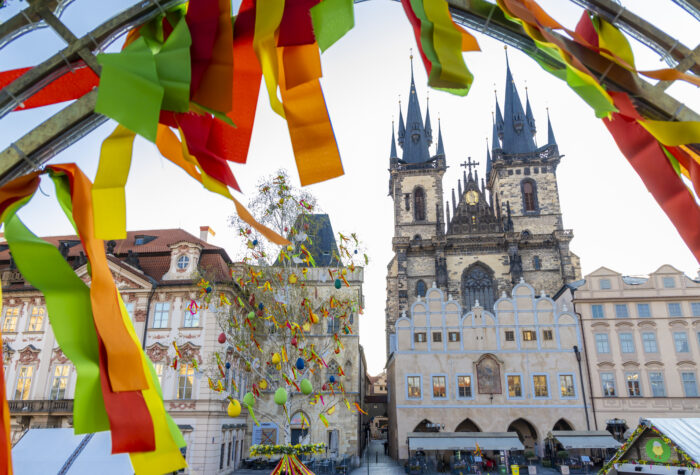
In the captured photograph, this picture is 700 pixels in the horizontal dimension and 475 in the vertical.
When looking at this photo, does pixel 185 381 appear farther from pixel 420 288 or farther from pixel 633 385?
pixel 420 288

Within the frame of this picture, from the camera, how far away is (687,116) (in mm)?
2473

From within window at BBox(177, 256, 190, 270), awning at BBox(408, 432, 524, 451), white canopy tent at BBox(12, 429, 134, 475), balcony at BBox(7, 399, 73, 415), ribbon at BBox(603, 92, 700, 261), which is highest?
window at BBox(177, 256, 190, 270)

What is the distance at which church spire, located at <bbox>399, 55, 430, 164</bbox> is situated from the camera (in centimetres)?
4733

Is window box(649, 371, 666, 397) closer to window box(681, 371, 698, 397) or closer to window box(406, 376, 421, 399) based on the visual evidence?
window box(681, 371, 698, 397)

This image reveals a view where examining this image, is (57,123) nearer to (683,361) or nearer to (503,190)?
(683,361)

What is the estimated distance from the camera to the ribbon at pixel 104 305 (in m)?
2.25

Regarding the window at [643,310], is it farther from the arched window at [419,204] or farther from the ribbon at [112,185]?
the ribbon at [112,185]

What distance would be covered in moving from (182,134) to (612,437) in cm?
2599

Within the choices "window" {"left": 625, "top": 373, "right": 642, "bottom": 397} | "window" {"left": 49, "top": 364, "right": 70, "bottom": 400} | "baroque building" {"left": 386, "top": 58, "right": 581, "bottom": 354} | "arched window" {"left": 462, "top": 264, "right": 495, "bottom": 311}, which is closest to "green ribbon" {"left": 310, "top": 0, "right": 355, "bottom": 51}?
"window" {"left": 49, "top": 364, "right": 70, "bottom": 400}

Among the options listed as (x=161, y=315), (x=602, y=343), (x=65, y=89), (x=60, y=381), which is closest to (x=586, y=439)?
(x=602, y=343)

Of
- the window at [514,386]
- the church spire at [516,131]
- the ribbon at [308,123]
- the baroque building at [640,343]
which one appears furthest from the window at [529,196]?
the ribbon at [308,123]

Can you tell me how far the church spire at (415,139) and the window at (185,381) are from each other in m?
30.8

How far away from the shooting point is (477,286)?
39.3 metres

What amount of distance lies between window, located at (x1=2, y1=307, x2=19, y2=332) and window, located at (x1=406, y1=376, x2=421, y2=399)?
18.7m
